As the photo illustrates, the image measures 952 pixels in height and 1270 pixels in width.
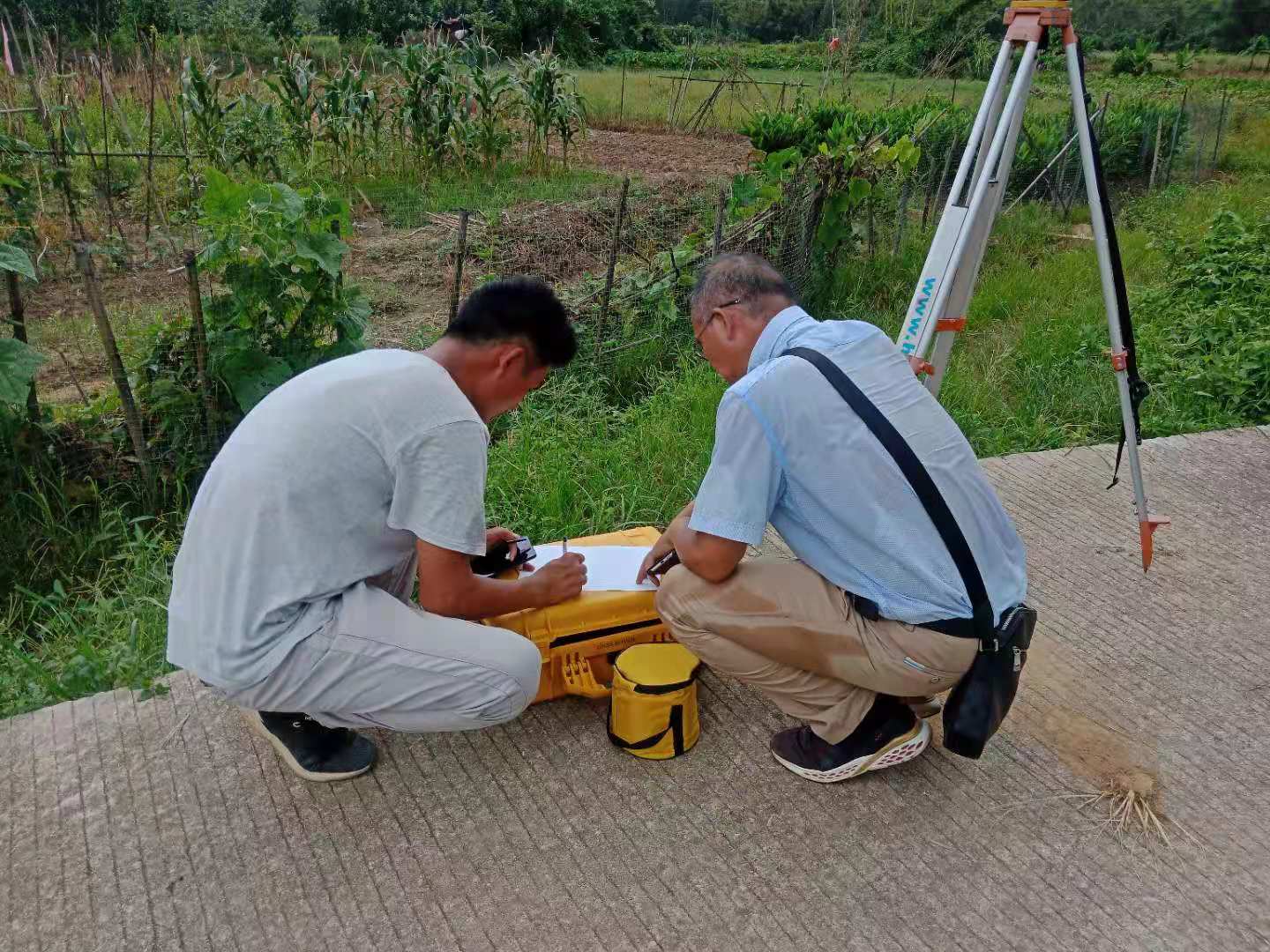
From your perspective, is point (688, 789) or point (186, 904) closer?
point (186, 904)

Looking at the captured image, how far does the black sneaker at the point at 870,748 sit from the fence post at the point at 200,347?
2.71 m

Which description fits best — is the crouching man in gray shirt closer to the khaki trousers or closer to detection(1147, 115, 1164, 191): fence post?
the khaki trousers

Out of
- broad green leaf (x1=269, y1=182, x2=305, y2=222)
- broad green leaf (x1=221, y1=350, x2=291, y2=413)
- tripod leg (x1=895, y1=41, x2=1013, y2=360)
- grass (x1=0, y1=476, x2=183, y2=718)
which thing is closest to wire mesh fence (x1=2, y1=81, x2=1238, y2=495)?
broad green leaf (x1=221, y1=350, x2=291, y2=413)

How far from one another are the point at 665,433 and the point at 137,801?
8.81ft

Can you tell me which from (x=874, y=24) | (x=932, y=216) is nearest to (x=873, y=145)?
(x=932, y=216)

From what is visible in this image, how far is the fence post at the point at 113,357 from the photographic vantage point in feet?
11.4

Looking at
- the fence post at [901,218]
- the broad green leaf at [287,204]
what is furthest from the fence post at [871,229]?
the broad green leaf at [287,204]

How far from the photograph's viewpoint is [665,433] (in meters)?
4.44

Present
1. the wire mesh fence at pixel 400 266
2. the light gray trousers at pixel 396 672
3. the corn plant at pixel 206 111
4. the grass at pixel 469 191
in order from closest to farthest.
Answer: the light gray trousers at pixel 396 672 → the wire mesh fence at pixel 400 266 → the corn plant at pixel 206 111 → the grass at pixel 469 191

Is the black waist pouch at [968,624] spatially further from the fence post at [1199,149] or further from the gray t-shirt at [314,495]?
the fence post at [1199,149]

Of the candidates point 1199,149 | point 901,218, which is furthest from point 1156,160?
point 901,218

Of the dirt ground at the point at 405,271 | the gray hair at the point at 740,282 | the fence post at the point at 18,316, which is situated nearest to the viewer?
the gray hair at the point at 740,282

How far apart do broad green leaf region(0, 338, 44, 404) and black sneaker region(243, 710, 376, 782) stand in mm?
1758

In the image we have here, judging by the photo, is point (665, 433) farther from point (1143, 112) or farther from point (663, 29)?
point (663, 29)
